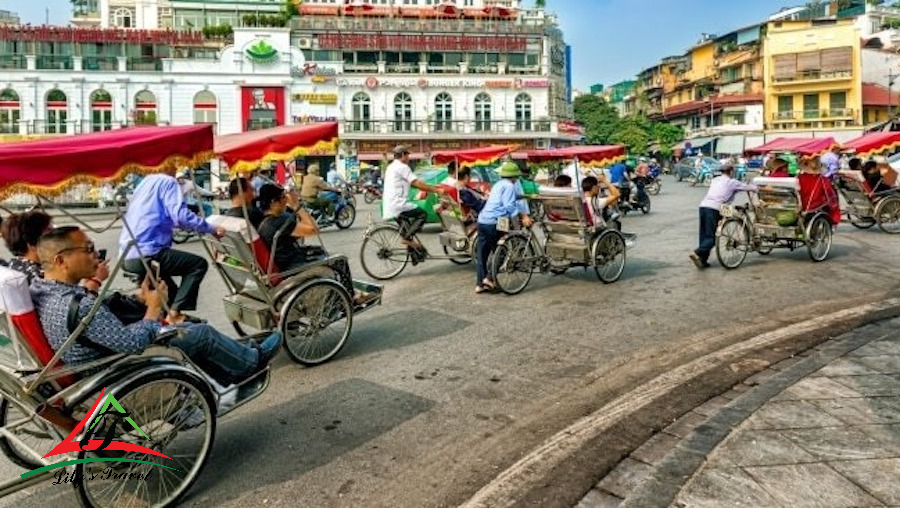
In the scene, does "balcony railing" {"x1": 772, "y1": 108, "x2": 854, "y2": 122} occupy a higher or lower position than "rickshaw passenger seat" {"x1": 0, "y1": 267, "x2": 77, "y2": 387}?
higher

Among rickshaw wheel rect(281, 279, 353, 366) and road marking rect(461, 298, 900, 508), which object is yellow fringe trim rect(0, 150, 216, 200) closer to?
rickshaw wheel rect(281, 279, 353, 366)

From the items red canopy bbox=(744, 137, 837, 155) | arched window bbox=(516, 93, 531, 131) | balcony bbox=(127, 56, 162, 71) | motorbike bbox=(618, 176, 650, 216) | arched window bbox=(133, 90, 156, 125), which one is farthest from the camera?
arched window bbox=(516, 93, 531, 131)

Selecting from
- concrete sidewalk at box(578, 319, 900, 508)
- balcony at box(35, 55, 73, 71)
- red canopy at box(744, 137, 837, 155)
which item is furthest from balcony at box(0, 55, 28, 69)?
concrete sidewalk at box(578, 319, 900, 508)

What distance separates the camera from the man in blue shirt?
19.5 feet

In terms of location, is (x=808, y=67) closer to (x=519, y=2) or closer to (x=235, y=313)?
(x=519, y=2)

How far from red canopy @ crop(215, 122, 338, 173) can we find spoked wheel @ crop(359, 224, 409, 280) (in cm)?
287

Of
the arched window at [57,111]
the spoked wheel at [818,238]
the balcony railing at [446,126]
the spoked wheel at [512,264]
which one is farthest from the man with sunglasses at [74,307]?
the arched window at [57,111]

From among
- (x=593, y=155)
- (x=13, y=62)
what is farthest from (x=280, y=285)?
(x=13, y=62)

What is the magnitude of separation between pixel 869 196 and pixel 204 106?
44.1 meters

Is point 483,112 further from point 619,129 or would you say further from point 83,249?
point 83,249

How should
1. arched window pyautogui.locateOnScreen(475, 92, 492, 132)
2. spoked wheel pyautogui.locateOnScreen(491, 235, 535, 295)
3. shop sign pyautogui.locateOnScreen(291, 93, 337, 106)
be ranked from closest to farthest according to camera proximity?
1. spoked wheel pyautogui.locateOnScreen(491, 235, 535, 295)
2. shop sign pyautogui.locateOnScreen(291, 93, 337, 106)
3. arched window pyautogui.locateOnScreen(475, 92, 492, 132)

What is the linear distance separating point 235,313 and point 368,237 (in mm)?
3879

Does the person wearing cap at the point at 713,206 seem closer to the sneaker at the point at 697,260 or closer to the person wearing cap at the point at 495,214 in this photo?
the sneaker at the point at 697,260

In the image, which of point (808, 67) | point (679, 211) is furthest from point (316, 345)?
point (808, 67)
